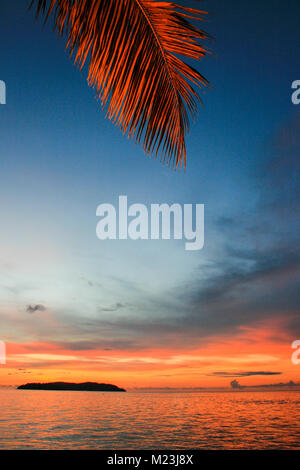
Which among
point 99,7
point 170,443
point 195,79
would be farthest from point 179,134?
point 170,443

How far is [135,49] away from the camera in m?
2.49

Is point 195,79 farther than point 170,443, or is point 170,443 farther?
point 170,443

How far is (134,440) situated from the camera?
2550cm

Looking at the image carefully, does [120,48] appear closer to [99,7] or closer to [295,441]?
[99,7]

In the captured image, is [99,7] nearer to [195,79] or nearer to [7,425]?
[195,79]

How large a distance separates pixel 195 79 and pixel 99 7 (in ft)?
2.43

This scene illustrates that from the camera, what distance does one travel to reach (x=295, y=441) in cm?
2389

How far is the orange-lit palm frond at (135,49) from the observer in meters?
2.45

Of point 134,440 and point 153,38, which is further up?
point 153,38

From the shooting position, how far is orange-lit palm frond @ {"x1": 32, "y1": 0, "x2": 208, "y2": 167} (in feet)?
8.04

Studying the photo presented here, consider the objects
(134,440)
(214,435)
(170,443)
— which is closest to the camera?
(170,443)

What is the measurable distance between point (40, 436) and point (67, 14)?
30325mm
